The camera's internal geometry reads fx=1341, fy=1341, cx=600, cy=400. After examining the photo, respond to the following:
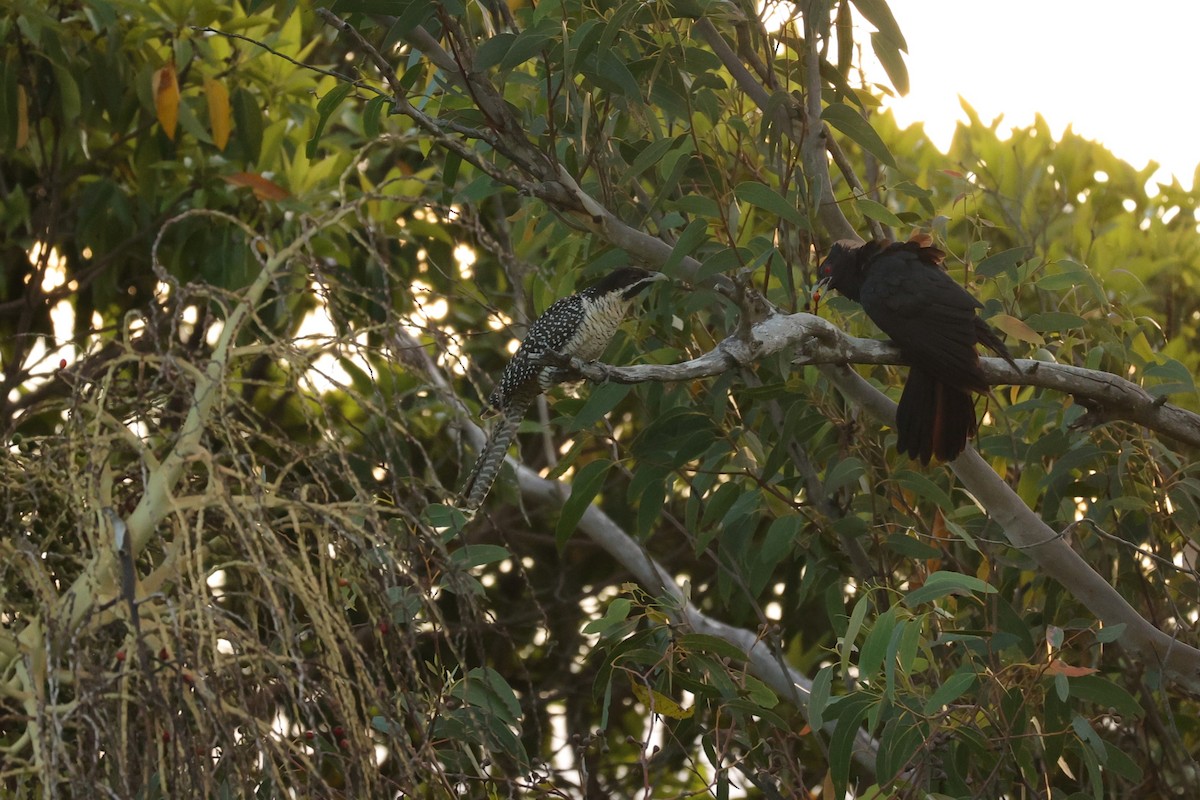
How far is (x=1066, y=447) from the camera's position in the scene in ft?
10.2

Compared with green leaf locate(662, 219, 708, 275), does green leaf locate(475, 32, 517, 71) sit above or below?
above

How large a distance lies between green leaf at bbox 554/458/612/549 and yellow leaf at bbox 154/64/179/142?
1634 mm

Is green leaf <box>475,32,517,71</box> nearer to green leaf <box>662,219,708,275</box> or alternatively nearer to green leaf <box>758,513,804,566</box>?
green leaf <box>662,219,708,275</box>

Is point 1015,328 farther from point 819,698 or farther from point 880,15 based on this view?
point 819,698

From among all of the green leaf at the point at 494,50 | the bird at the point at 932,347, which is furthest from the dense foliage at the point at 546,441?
the bird at the point at 932,347

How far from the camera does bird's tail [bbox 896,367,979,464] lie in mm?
2754

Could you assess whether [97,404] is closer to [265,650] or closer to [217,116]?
[265,650]

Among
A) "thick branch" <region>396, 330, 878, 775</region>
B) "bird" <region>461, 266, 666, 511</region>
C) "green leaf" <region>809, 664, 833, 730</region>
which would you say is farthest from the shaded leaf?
"green leaf" <region>809, 664, 833, 730</region>

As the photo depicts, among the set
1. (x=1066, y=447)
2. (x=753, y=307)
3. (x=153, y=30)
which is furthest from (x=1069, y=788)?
(x=153, y=30)

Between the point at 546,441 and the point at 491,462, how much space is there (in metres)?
1.35

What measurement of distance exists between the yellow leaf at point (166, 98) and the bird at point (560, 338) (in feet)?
3.80

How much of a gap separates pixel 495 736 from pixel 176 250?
223 cm

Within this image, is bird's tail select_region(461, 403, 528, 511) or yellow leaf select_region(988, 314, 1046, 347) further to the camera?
bird's tail select_region(461, 403, 528, 511)

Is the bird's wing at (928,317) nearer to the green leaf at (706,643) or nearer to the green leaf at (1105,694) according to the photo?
the green leaf at (1105,694)
